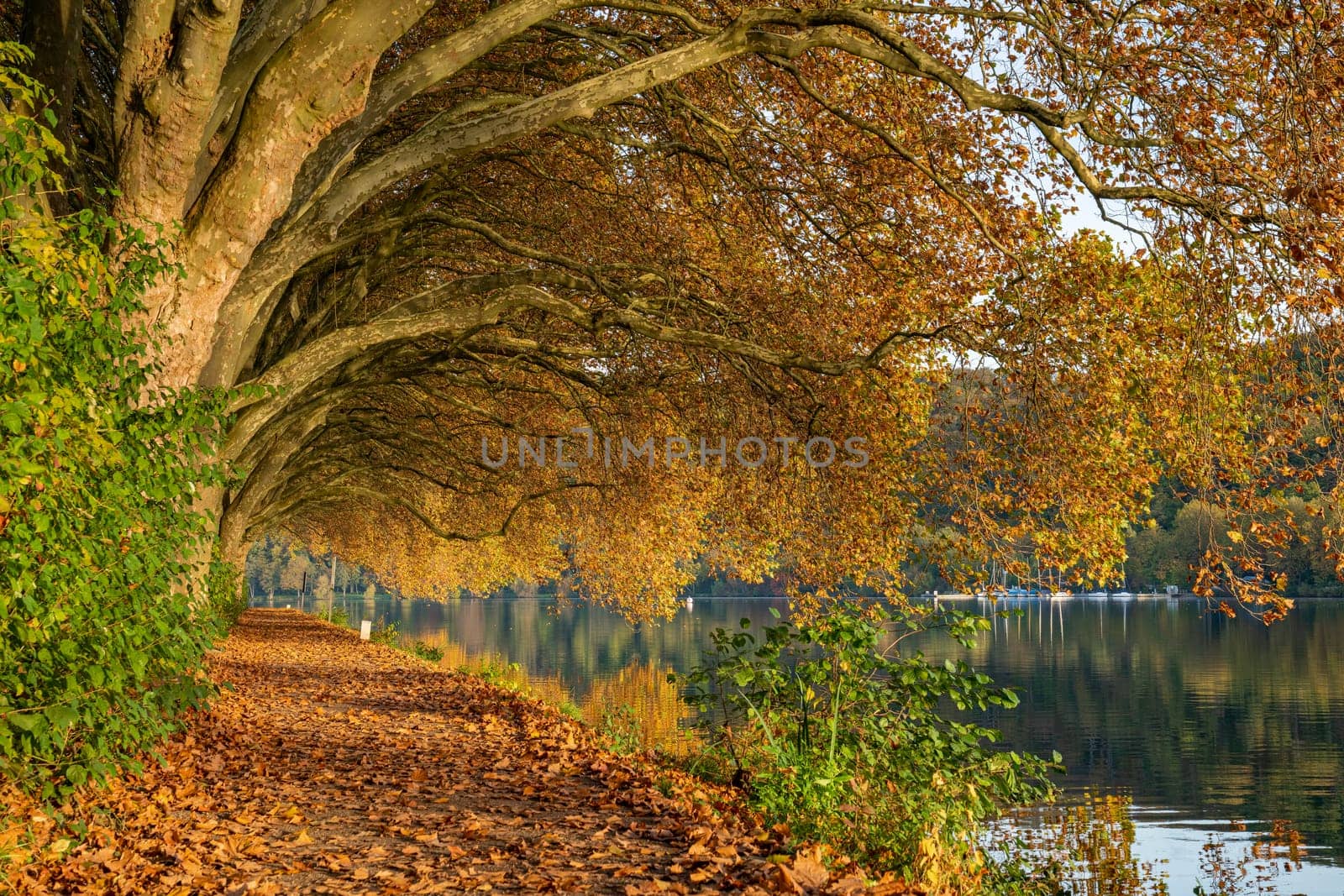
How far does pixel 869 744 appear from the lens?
8328 mm

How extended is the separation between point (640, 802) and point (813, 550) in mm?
7855

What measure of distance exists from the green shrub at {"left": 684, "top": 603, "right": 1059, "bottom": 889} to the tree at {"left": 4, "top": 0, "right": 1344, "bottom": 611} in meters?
2.74

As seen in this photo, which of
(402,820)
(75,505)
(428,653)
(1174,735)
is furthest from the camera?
(428,653)

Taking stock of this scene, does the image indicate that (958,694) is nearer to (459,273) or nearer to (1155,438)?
(1155,438)

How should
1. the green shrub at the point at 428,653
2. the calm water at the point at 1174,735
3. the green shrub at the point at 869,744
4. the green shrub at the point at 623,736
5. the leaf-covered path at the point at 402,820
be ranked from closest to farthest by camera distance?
the leaf-covered path at the point at 402,820 < the green shrub at the point at 869,744 < the green shrub at the point at 623,736 < the calm water at the point at 1174,735 < the green shrub at the point at 428,653

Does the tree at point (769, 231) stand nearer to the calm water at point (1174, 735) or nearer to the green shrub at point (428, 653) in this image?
the calm water at point (1174, 735)

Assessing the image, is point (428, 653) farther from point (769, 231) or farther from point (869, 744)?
point (869, 744)

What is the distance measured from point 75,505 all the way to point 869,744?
19.2 feet

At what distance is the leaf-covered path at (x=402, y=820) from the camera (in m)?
5.08

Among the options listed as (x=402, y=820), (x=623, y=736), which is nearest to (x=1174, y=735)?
(x=623, y=736)

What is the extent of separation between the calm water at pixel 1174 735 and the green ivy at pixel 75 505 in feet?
18.4

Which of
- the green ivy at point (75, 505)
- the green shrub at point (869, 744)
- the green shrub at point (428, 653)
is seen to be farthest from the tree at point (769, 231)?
the green shrub at point (428, 653)

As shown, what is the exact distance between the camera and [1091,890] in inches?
490

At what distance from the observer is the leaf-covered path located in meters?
5.08
